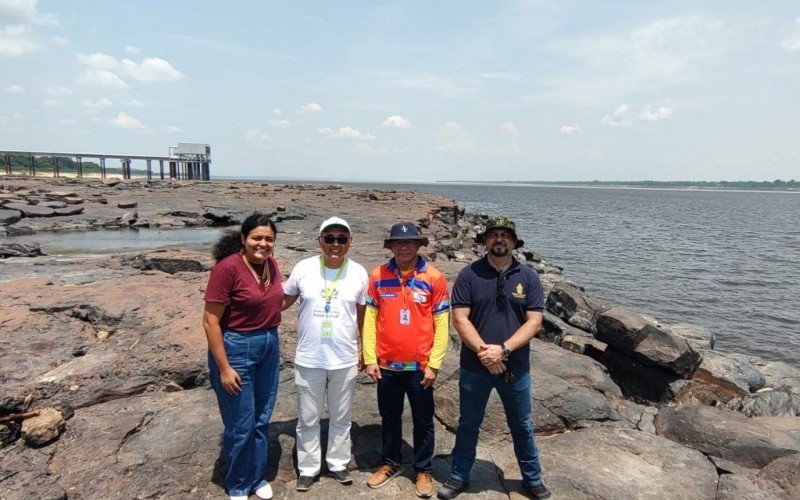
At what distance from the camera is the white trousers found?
3.99m

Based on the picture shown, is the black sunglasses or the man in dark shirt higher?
the black sunglasses

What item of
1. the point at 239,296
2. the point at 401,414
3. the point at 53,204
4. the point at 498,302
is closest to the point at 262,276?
the point at 239,296

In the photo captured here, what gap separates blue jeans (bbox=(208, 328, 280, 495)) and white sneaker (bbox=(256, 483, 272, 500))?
6 cm

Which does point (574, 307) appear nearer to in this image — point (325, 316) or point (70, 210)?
point (325, 316)

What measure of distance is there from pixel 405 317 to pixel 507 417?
122 cm

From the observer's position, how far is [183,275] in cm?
951

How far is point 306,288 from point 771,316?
18525mm

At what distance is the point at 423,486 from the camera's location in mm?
3996

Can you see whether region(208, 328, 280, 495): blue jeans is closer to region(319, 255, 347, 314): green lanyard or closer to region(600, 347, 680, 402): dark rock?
region(319, 255, 347, 314): green lanyard

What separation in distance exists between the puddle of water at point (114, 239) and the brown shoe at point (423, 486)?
1393 centimetres

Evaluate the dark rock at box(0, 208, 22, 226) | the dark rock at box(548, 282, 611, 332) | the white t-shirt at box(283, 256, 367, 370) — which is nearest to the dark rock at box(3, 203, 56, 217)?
the dark rock at box(0, 208, 22, 226)

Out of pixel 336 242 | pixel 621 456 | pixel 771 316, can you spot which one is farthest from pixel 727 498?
pixel 771 316

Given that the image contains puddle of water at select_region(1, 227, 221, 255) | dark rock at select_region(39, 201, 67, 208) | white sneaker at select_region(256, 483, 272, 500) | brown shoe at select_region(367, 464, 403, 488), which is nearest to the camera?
white sneaker at select_region(256, 483, 272, 500)

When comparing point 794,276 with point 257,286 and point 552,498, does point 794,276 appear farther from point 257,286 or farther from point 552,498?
point 257,286
